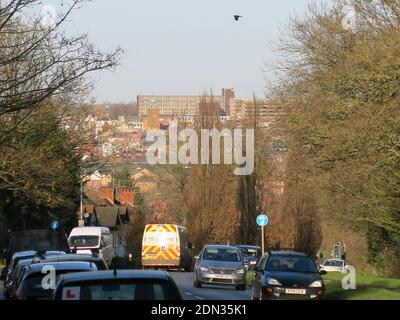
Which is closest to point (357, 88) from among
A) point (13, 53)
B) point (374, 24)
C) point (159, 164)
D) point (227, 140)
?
point (374, 24)

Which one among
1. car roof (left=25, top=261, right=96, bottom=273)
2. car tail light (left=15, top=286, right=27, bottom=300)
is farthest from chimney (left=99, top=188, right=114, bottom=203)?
car tail light (left=15, top=286, right=27, bottom=300)

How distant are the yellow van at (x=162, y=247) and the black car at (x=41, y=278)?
32371 mm

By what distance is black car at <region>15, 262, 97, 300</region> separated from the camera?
50.3 ft

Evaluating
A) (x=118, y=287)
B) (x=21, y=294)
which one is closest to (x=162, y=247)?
(x=21, y=294)

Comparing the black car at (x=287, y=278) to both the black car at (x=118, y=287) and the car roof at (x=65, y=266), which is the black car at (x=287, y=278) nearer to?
the car roof at (x=65, y=266)

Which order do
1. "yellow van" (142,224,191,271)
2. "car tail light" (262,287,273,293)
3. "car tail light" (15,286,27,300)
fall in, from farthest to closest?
"yellow van" (142,224,191,271) → "car tail light" (262,287,273,293) → "car tail light" (15,286,27,300)

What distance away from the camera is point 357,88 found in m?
33.1

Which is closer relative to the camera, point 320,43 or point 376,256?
point 320,43

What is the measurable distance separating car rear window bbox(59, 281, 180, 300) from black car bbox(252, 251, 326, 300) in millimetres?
12680

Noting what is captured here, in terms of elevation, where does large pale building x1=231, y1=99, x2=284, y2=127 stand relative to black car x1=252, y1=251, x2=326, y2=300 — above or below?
above

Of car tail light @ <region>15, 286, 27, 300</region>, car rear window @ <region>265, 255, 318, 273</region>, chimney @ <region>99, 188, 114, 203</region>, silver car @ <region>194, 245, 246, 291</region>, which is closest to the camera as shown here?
car tail light @ <region>15, 286, 27, 300</region>

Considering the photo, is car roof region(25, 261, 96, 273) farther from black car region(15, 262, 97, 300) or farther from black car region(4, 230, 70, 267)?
black car region(4, 230, 70, 267)
